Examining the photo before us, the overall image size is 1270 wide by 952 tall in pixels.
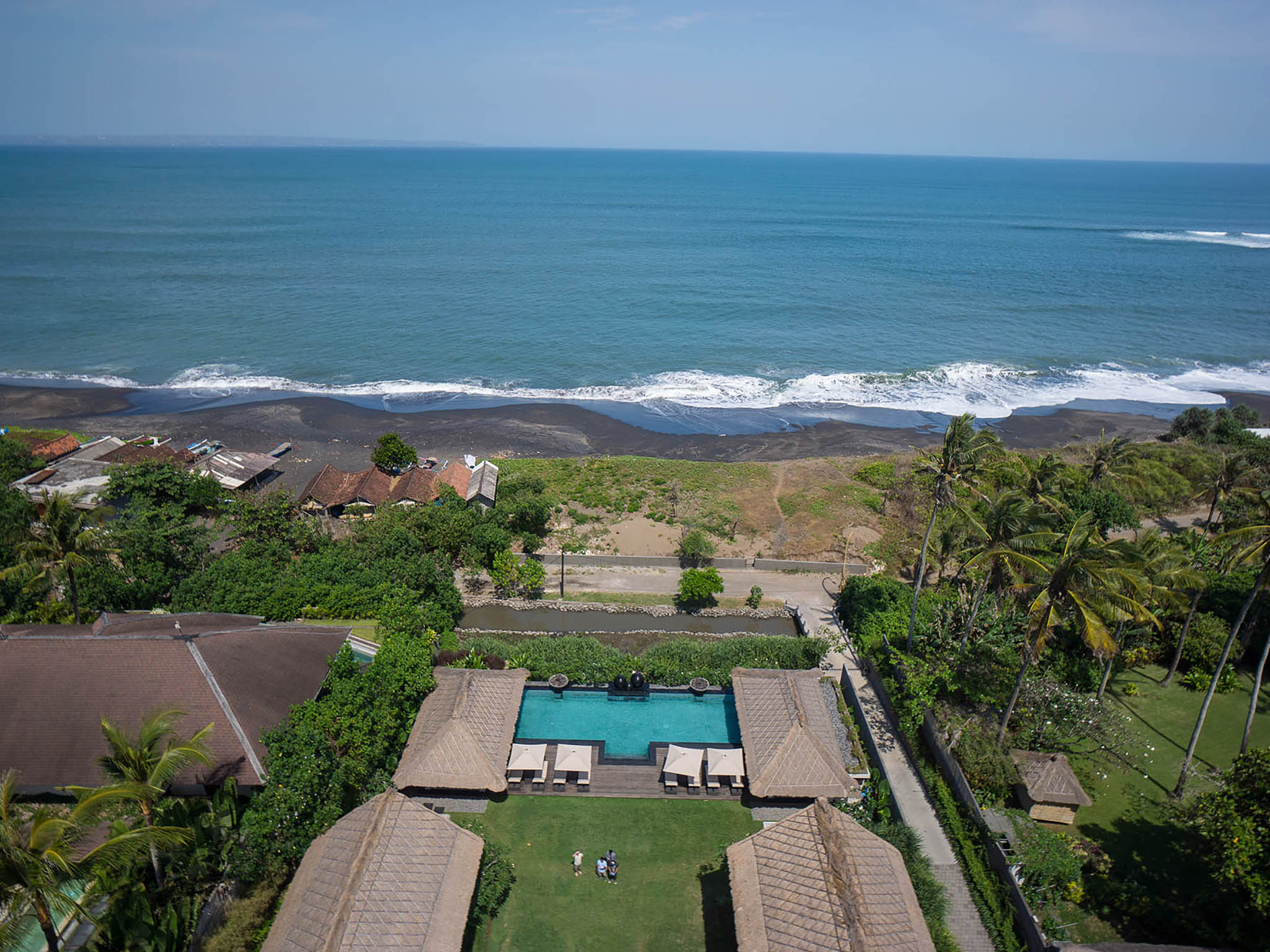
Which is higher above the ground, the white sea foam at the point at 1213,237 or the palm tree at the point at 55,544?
the white sea foam at the point at 1213,237

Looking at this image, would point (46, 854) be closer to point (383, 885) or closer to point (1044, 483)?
point (383, 885)

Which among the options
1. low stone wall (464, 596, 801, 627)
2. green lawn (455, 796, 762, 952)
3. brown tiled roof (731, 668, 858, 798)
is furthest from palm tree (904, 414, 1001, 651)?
green lawn (455, 796, 762, 952)

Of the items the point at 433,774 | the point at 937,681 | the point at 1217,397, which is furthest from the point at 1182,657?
the point at 1217,397

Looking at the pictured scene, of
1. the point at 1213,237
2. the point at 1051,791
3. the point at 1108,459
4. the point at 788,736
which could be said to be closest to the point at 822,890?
the point at 788,736

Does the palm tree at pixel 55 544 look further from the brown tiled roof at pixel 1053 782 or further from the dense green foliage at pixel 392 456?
the brown tiled roof at pixel 1053 782

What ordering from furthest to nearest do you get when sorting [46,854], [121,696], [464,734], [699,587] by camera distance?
1. [699,587]
2. [464,734]
3. [121,696]
4. [46,854]

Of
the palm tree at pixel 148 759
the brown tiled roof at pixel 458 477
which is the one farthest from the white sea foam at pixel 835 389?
the palm tree at pixel 148 759
